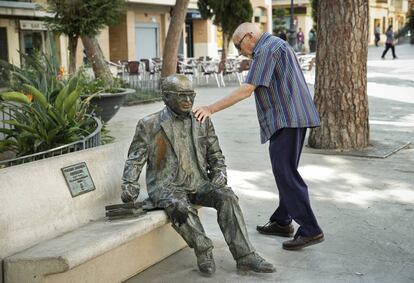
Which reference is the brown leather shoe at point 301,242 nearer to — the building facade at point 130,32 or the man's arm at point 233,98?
the man's arm at point 233,98

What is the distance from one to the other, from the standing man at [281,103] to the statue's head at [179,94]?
0.24m

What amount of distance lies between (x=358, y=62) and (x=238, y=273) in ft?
17.0

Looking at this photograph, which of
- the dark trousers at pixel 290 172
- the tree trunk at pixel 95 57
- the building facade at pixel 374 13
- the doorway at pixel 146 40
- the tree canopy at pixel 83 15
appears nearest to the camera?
the dark trousers at pixel 290 172

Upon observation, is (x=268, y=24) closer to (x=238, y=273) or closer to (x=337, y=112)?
(x=337, y=112)

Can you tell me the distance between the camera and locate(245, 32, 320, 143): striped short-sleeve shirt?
14.7 ft

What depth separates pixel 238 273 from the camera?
426 cm

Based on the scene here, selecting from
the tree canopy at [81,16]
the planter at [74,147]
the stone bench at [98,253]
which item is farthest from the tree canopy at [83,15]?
the stone bench at [98,253]

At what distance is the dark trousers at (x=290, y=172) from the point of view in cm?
455

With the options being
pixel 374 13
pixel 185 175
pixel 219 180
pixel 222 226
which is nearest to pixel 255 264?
pixel 222 226

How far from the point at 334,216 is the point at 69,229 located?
2615 millimetres

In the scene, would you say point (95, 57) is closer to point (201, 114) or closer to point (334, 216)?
point (334, 216)

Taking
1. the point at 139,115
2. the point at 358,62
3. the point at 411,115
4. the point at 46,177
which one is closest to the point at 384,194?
the point at 358,62

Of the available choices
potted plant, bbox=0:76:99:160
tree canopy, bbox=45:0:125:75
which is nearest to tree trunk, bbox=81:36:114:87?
tree canopy, bbox=45:0:125:75

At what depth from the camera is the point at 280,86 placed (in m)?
4.54
